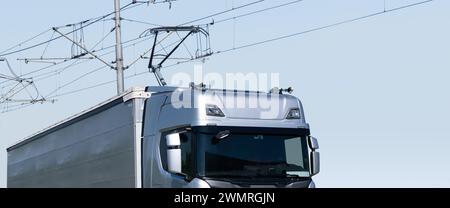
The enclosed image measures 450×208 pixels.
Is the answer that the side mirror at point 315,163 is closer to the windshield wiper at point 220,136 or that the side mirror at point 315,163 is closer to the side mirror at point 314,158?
the side mirror at point 314,158

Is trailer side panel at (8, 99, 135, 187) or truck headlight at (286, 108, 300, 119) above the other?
truck headlight at (286, 108, 300, 119)

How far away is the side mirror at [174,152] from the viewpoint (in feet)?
33.3

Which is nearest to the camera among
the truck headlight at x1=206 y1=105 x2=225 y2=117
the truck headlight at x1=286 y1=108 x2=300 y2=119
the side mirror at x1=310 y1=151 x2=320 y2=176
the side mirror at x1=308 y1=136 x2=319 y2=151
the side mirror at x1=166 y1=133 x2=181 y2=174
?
the side mirror at x1=166 y1=133 x2=181 y2=174

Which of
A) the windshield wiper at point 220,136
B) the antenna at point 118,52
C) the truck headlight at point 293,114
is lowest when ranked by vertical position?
the windshield wiper at point 220,136

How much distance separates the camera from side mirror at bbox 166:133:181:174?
10141 millimetres

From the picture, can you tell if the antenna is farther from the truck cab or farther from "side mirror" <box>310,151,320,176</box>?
"side mirror" <box>310,151,320,176</box>

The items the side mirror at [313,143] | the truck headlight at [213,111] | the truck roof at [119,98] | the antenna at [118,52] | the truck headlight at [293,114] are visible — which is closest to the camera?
the truck headlight at [213,111]

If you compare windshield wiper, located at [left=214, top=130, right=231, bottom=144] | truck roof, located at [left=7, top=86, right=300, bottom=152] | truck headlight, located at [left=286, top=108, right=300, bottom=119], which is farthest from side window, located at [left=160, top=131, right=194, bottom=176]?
truck headlight, located at [left=286, top=108, right=300, bottom=119]

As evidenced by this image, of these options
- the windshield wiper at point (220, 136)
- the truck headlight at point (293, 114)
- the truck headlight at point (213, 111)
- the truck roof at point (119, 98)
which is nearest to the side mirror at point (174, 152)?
the windshield wiper at point (220, 136)

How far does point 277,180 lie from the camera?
33.9ft

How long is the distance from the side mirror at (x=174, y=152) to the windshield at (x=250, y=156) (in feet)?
0.98

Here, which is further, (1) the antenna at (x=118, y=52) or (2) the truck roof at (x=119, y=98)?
(1) the antenna at (x=118, y=52)

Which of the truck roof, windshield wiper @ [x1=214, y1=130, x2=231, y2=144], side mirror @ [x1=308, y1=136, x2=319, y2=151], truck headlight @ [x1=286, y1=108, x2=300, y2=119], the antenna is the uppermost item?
the antenna
